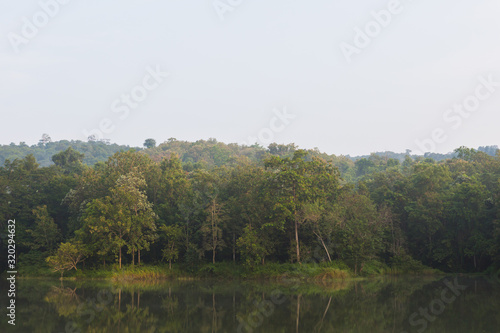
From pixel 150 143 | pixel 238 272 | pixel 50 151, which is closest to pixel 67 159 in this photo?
pixel 238 272

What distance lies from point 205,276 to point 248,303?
13.0 metres

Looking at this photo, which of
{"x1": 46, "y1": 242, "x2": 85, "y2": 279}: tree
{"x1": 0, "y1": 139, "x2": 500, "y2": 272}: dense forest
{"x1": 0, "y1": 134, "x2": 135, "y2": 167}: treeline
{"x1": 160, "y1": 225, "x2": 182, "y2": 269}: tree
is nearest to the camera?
{"x1": 46, "y1": 242, "x2": 85, "y2": 279}: tree

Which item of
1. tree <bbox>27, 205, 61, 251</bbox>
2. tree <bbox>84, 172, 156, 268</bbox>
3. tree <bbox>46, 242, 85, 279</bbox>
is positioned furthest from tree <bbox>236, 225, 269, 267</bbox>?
tree <bbox>27, 205, 61, 251</bbox>

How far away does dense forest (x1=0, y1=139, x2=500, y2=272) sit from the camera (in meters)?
33.5

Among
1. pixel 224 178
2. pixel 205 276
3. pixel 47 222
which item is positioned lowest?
pixel 205 276

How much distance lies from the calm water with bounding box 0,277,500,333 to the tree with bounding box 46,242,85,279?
2.49 m

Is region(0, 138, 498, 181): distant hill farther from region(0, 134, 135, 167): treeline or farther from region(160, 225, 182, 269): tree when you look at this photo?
region(160, 225, 182, 269): tree

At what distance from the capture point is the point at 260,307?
20.8m

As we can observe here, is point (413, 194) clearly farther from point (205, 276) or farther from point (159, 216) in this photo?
point (159, 216)

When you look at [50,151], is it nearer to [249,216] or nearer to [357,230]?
[249,216]

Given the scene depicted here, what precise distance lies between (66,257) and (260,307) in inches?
707

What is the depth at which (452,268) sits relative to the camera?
36.8m

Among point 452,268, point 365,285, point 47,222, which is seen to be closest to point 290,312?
point 365,285

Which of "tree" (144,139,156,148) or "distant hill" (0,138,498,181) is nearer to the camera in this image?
"distant hill" (0,138,498,181)
